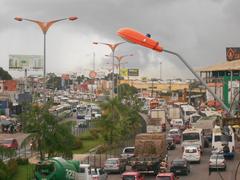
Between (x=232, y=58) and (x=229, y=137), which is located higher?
(x=232, y=58)

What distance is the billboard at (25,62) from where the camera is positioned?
11688cm

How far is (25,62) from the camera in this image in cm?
11850

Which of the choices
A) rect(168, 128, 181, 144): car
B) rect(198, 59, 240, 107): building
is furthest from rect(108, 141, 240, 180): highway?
rect(198, 59, 240, 107): building

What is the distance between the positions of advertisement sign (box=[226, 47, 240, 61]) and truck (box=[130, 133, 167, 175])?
78.0 metres

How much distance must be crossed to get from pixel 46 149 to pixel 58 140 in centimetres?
92

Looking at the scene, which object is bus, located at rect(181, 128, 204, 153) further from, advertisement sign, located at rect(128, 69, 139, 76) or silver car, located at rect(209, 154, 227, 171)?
advertisement sign, located at rect(128, 69, 139, 76)

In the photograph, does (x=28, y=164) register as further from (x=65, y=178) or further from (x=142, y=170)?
(x=65, y=178)

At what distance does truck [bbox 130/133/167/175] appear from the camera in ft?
139

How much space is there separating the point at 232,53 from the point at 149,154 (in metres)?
85.1

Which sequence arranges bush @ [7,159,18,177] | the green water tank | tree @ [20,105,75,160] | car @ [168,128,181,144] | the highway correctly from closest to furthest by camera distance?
1. the green water tank
2. bush @ [7,159,18,177]
3. tree @ [20,105,75,160]
4. the highway
5. car @ [168,128,181,144]

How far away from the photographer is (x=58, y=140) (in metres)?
38.2

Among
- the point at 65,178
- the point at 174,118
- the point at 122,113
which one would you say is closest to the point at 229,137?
the point at 122,113

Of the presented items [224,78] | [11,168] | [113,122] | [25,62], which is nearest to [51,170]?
[11,168]

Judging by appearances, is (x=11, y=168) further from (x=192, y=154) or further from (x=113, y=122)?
(x=113, y=122)
